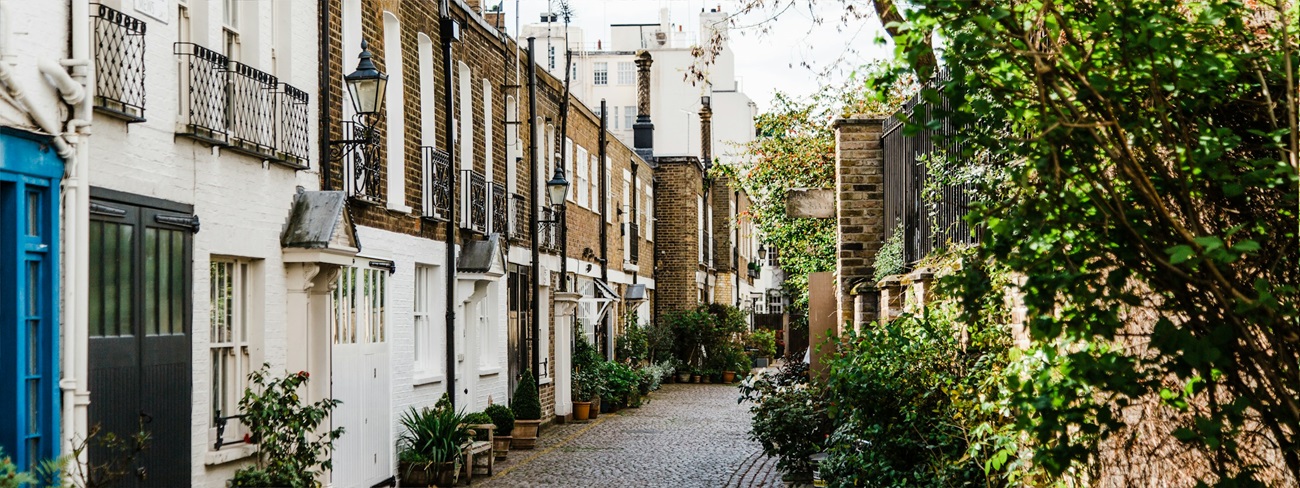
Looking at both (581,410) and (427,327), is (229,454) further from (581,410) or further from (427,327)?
(581,410)

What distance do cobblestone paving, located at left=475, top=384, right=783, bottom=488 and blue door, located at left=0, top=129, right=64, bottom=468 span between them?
7452mm

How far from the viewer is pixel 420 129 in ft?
53.1

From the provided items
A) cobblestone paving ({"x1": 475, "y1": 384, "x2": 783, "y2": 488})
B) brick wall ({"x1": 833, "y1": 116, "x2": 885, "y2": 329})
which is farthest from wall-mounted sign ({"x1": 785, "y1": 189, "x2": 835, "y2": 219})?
cobblestone paving ({"x1": 475, "y1": 384, "x2": 783, "y2": 488})

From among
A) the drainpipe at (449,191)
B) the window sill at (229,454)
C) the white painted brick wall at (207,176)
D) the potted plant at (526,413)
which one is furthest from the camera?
the potted plant at (526,413)

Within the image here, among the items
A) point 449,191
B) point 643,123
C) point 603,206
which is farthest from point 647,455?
point 643,123

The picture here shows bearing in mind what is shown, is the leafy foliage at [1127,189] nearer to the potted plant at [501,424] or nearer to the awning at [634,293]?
the potted plant at [501,424]

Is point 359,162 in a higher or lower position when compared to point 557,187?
lower

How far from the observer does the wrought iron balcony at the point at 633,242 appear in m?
32.9

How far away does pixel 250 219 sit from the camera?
11156 mm

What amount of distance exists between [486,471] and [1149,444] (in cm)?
1098

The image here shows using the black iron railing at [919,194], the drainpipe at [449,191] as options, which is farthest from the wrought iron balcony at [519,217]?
the black iron railing at [919,194]

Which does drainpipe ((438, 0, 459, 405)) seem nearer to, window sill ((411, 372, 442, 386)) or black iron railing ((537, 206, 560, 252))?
window sill ((411, 372, 442, 386))

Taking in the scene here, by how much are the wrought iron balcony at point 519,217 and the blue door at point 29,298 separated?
42.4 feet

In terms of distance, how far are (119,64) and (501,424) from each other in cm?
991
